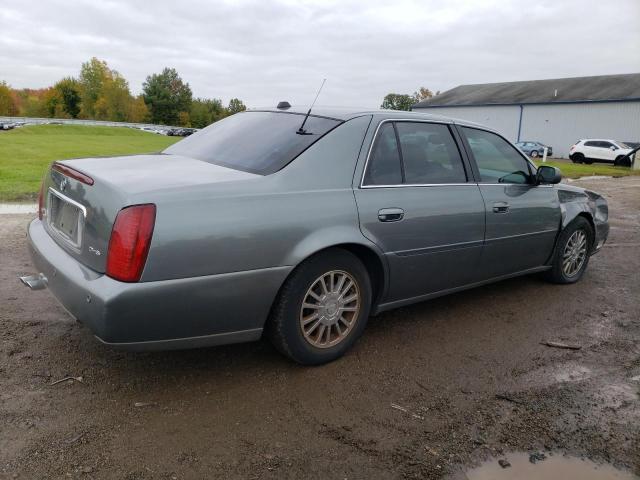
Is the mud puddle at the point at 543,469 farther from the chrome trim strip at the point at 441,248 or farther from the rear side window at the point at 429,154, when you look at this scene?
the rear side window at the point at 429,154

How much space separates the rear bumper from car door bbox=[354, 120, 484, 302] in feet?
2.79

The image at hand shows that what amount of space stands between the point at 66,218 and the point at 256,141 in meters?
1.27

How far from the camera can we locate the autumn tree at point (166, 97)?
90.1m

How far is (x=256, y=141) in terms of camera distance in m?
3.64

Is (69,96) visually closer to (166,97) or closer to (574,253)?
(166,97)

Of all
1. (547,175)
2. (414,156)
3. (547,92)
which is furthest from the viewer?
(547,92)

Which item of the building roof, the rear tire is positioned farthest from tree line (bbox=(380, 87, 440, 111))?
the rear tire

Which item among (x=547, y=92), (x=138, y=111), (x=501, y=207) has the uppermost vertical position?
(x=547, y=92)

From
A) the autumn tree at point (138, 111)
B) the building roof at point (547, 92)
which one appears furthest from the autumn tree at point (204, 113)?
the building roof at point (547, 92)

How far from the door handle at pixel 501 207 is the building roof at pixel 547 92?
42.3m

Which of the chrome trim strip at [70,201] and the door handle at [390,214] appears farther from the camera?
the door handle at [390,214]

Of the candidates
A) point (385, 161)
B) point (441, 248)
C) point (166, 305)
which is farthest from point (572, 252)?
point (166, 305)

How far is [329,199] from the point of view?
3254 mm

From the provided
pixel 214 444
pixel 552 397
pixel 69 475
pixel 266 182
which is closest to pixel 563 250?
pixel 552 397
